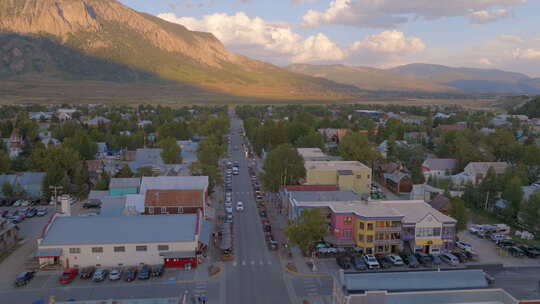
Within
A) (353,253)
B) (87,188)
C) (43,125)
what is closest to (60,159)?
(87,188)

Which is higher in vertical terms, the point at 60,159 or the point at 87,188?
the point at 60,159

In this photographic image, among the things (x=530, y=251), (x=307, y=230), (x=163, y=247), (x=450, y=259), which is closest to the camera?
(x=163, y=247)

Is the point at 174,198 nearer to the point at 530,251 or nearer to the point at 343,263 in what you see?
the point at 343,263

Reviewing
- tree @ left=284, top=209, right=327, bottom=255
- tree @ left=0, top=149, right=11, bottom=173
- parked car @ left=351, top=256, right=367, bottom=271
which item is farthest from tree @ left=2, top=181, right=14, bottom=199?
parked car @ left=351, top=256, right=367, bottom=271

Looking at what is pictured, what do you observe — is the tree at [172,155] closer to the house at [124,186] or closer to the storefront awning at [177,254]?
the house at [124,186]

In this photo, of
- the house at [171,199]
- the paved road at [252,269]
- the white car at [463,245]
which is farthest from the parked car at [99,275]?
the white car at [463,245]

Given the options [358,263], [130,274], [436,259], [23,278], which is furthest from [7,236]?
[436,259]

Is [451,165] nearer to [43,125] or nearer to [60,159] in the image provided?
[60,159]
